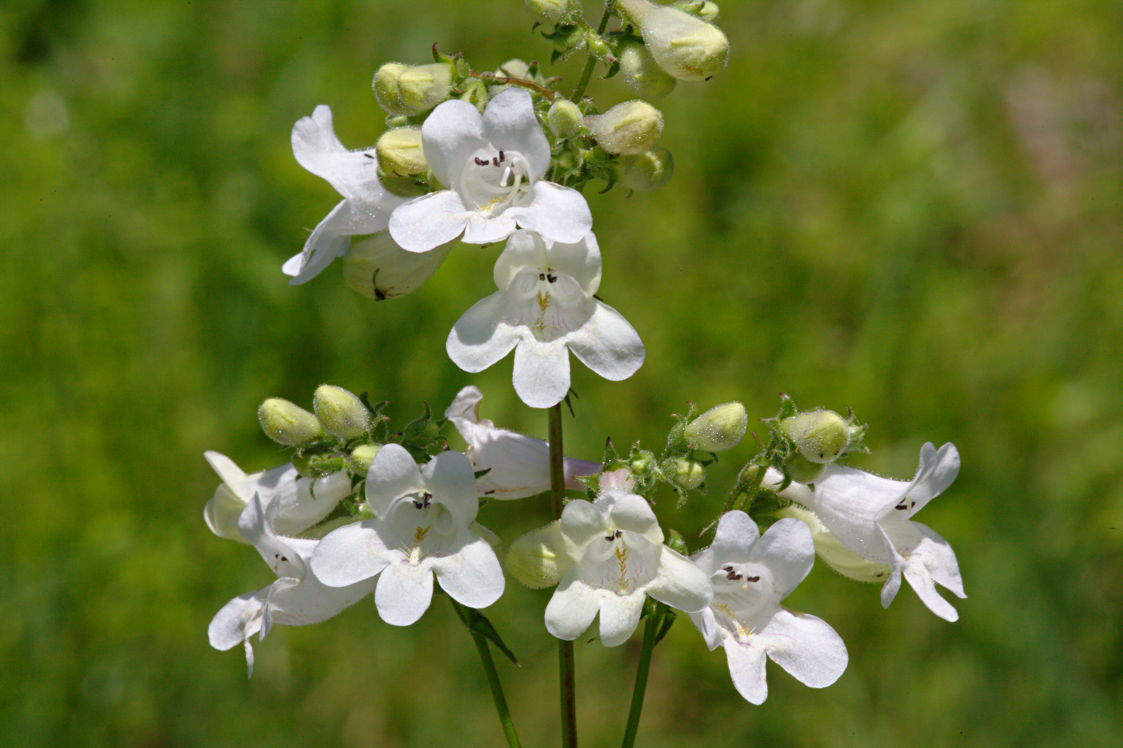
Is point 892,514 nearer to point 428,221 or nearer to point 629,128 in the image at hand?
point 629,128

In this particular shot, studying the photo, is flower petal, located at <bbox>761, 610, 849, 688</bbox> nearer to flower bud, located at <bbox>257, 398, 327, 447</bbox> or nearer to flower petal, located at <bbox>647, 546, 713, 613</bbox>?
flower petal, located at <bbox>647, 546, 713, 613</bbox>

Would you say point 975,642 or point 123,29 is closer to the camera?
point 975,642

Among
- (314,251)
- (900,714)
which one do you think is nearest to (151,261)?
(314,251)

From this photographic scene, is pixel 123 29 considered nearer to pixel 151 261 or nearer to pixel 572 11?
pixel 151 261

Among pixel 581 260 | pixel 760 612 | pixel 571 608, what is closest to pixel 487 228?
pixel 581 260

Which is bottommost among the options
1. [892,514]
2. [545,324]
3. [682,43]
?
[892,514]

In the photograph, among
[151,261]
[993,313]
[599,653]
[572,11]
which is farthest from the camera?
[993,313]

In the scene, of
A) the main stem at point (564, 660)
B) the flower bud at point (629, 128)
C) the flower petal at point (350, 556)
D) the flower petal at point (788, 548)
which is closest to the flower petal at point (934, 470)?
the flower petal at point (788, 548)

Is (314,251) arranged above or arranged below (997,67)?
above
